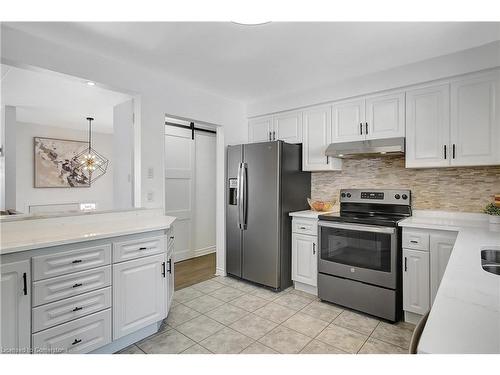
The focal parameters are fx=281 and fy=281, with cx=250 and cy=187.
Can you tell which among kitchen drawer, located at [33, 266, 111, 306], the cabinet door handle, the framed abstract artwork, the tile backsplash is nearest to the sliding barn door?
the framed abstract artwork

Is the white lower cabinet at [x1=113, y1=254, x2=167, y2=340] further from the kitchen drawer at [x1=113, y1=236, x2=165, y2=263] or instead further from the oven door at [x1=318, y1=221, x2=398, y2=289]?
the oven door at [x1=318, y1=221, x2=398, y2=289]

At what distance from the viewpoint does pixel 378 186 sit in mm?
3068

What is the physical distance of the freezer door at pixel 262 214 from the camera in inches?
123

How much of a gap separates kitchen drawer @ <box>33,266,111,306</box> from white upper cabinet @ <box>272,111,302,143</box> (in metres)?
2.42

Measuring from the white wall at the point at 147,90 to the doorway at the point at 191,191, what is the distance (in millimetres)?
490

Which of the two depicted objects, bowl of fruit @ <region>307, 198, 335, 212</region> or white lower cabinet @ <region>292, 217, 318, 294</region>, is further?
bowl of fruit @ <region>307, 198, 335, 212</region>

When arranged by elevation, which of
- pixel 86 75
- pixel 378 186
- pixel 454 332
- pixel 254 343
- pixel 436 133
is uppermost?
pixel 86 75

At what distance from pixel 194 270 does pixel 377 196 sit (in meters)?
2.53

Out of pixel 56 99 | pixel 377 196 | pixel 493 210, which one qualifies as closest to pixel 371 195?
pixel 377 196

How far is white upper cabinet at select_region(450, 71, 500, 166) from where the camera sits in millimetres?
2225

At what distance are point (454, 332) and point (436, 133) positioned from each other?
7.46 ft

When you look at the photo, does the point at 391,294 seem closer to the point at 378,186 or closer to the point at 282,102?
the point at 378,186
